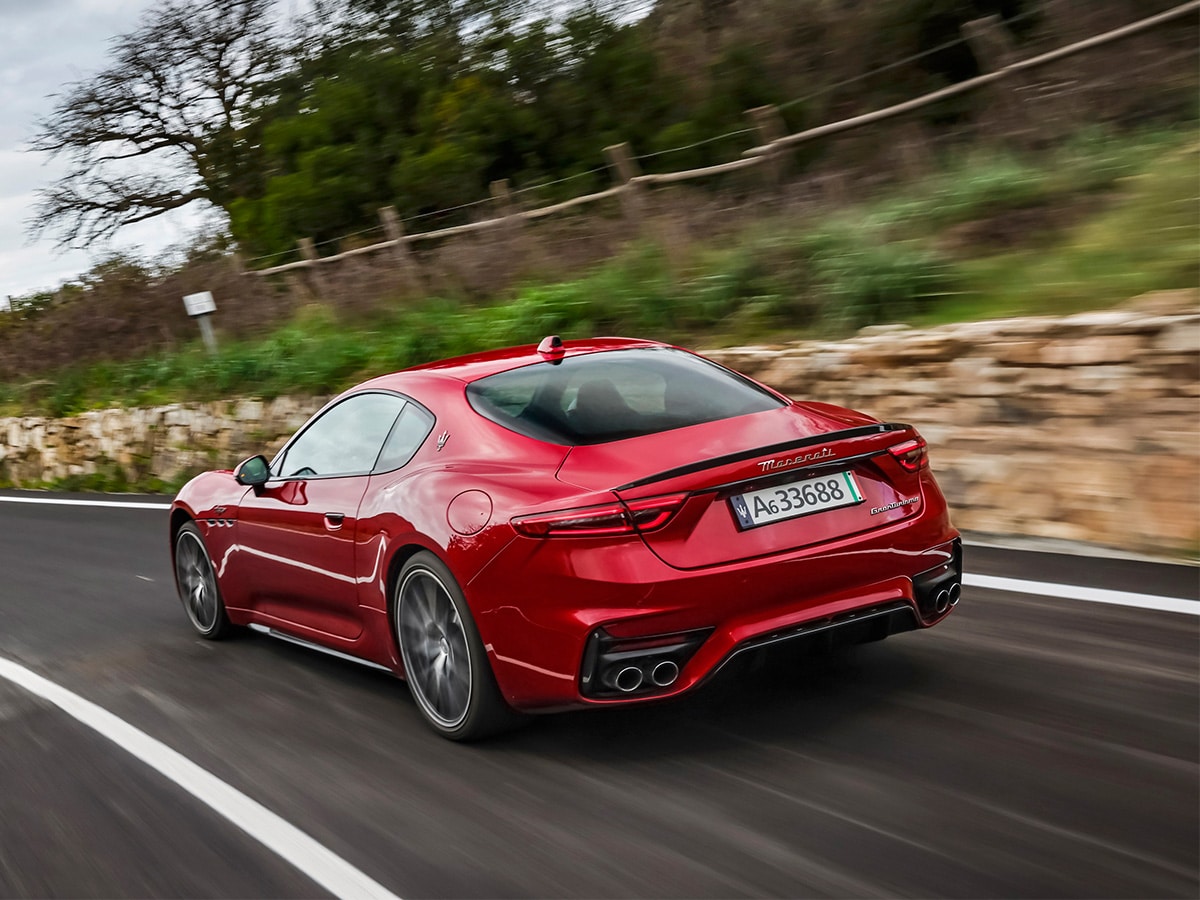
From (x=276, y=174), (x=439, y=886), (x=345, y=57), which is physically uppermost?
(x=345, y=57)

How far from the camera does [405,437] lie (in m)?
5.14

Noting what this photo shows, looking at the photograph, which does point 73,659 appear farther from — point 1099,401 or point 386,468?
point 1099,401

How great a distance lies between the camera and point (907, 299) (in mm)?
9133

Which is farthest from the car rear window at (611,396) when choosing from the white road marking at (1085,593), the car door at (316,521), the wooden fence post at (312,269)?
the wooden fence post at (312,269)

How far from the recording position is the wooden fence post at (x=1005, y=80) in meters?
11.2

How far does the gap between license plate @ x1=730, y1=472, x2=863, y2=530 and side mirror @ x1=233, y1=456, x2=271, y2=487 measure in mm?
2875

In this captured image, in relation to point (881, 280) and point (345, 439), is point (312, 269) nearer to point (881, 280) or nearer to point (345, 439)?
point (881, 280)

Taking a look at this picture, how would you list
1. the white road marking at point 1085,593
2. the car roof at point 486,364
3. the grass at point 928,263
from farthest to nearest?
the grass at point 928,263
the white road marking at point 1085,593
the car roof at point 486,364

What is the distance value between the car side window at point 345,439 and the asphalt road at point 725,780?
988 mm

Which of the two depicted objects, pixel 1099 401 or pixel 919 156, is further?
pixel 919 156

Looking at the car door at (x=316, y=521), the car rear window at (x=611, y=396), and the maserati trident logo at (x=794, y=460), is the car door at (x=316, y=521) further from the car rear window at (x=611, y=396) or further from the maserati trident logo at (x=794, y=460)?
the maserati trident logo at (x=794, y=460)

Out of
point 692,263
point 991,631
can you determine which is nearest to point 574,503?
point 991,631

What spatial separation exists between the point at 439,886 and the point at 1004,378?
15.5 ft

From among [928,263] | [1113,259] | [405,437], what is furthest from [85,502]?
[1113,259]
